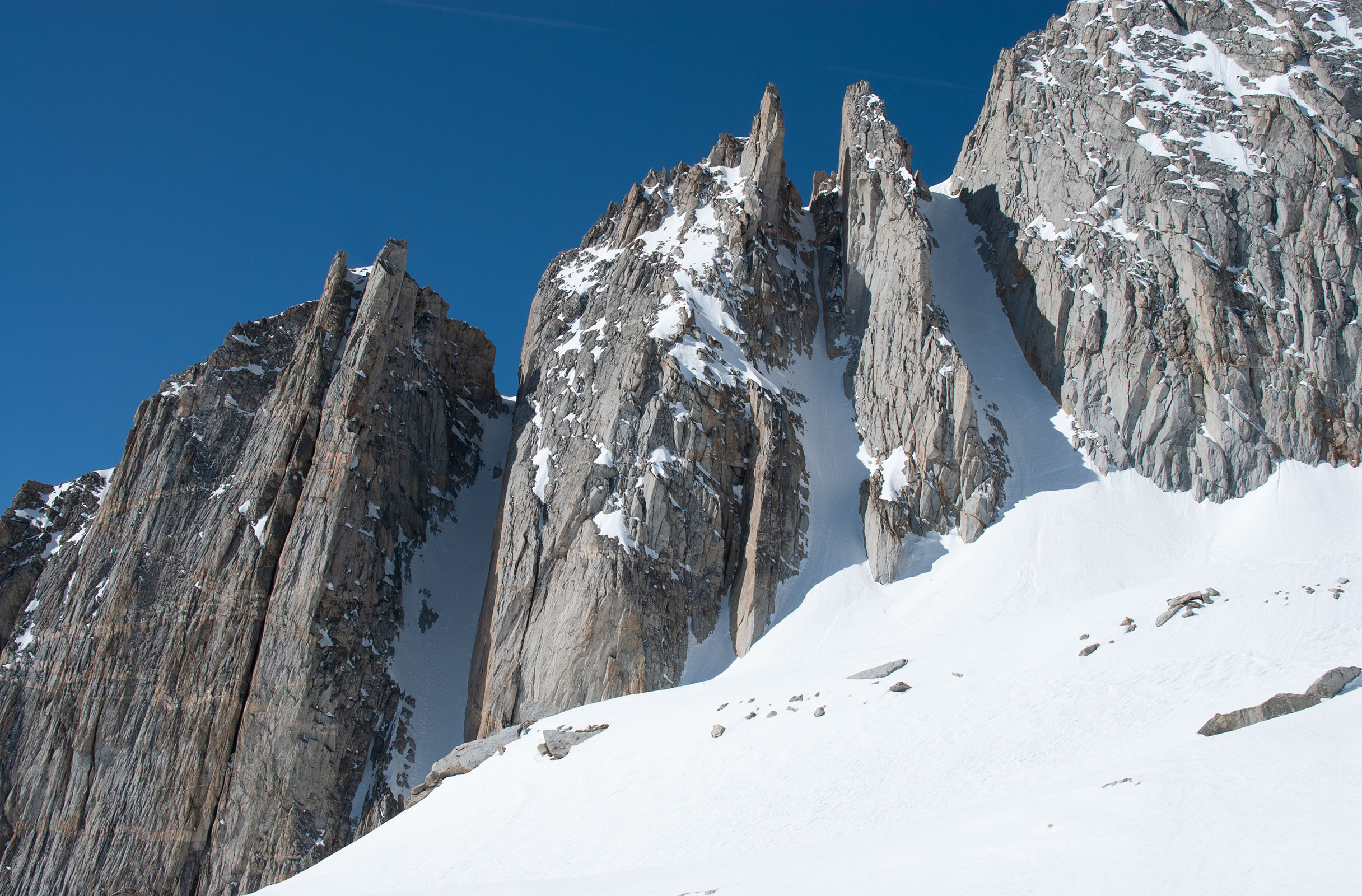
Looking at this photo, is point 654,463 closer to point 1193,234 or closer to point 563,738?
point 563,738

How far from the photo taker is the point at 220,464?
38156mm

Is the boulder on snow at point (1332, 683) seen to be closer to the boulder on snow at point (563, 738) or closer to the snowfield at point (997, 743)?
the snowfield at point (997, 743)

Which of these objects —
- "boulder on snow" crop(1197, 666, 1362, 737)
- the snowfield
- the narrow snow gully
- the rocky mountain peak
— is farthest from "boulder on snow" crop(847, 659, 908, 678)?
the rocky mountain peak

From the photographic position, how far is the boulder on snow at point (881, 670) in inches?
873

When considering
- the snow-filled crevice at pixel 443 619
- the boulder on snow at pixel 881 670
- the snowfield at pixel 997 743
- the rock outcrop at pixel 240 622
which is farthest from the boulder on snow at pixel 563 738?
the rock outcrop at pixel 240 622

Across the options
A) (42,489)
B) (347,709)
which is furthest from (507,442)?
(42,489)

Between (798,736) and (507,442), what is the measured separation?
29091 mm

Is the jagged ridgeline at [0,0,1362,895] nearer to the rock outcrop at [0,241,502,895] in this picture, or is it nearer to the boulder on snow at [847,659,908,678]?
the rock outcrop at [0,241,502,895]

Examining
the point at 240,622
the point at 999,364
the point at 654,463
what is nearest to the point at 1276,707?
the point at 654,463

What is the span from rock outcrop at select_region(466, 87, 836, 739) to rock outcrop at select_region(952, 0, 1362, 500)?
481 inches

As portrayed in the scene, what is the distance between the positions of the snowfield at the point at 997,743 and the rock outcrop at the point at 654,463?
287 cm

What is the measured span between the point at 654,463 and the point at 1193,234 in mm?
26380

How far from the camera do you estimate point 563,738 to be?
2383 centimetres

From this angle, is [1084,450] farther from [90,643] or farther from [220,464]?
[90,643]
